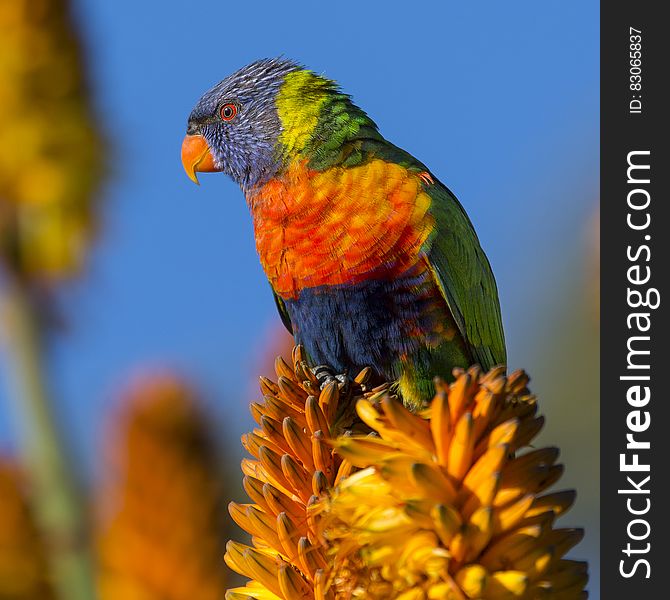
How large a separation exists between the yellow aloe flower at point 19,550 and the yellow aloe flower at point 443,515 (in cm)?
262

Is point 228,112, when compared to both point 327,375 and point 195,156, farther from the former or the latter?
point 327,375

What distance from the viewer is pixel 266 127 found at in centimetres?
399

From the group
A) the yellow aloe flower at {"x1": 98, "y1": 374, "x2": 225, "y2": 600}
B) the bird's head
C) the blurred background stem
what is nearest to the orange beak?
the bird's head

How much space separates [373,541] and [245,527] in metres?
0.44

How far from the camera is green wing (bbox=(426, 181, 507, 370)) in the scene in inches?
136

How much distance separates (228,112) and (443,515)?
10.2 feet

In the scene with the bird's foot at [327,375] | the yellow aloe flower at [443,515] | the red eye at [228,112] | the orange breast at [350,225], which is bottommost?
the yellow aloe flower at [443,515]

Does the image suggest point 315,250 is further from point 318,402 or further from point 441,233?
point 318,402

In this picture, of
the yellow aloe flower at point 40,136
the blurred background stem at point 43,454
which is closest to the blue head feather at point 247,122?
the blurred background stem at point 43,454

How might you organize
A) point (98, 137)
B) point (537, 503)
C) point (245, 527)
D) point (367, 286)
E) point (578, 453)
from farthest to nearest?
point (578, 453) < point (98, 137) < point (367, 286) < point (245, 527) < point (537, 503)

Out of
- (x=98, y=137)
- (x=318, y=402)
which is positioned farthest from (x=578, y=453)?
(x=318, y=402)

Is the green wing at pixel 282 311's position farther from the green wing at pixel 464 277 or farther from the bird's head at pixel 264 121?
the green wing at pixel 464 277

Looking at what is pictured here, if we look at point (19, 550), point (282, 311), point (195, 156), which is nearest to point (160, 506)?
point (19, 550)

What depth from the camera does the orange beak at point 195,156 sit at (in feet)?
14.4
